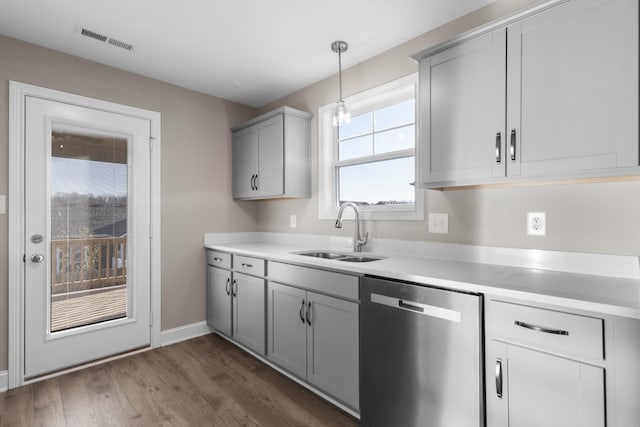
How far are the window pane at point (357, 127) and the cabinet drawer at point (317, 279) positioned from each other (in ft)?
4.41

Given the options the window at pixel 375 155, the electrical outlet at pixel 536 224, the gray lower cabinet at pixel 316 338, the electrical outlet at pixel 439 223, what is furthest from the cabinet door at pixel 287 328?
the electrical outlet at pixel 536 224

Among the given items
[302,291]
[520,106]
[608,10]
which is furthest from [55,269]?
[608,10]

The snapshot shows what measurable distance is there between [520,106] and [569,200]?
1.87 feet

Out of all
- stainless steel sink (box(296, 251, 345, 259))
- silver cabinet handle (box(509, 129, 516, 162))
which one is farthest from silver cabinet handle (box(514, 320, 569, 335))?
stainless steel sink (box(296, 251, 345, 259))

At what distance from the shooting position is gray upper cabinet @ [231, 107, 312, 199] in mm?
3023

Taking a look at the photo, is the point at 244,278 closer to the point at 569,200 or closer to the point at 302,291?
the point at 302,291

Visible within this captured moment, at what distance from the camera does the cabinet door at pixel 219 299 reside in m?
3.03

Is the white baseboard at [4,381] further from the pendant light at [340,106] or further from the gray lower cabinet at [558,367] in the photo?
the gray lower cabinet at [558,367]

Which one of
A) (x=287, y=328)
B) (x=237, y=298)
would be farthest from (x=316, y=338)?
(x=237, y=298)

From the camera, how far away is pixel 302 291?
7.30 ft

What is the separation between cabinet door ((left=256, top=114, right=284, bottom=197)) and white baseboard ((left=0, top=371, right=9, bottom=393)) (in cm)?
231

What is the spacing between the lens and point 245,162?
3.48 m

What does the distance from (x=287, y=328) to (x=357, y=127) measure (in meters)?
1.79

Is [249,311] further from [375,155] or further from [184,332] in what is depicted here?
[375,155]
